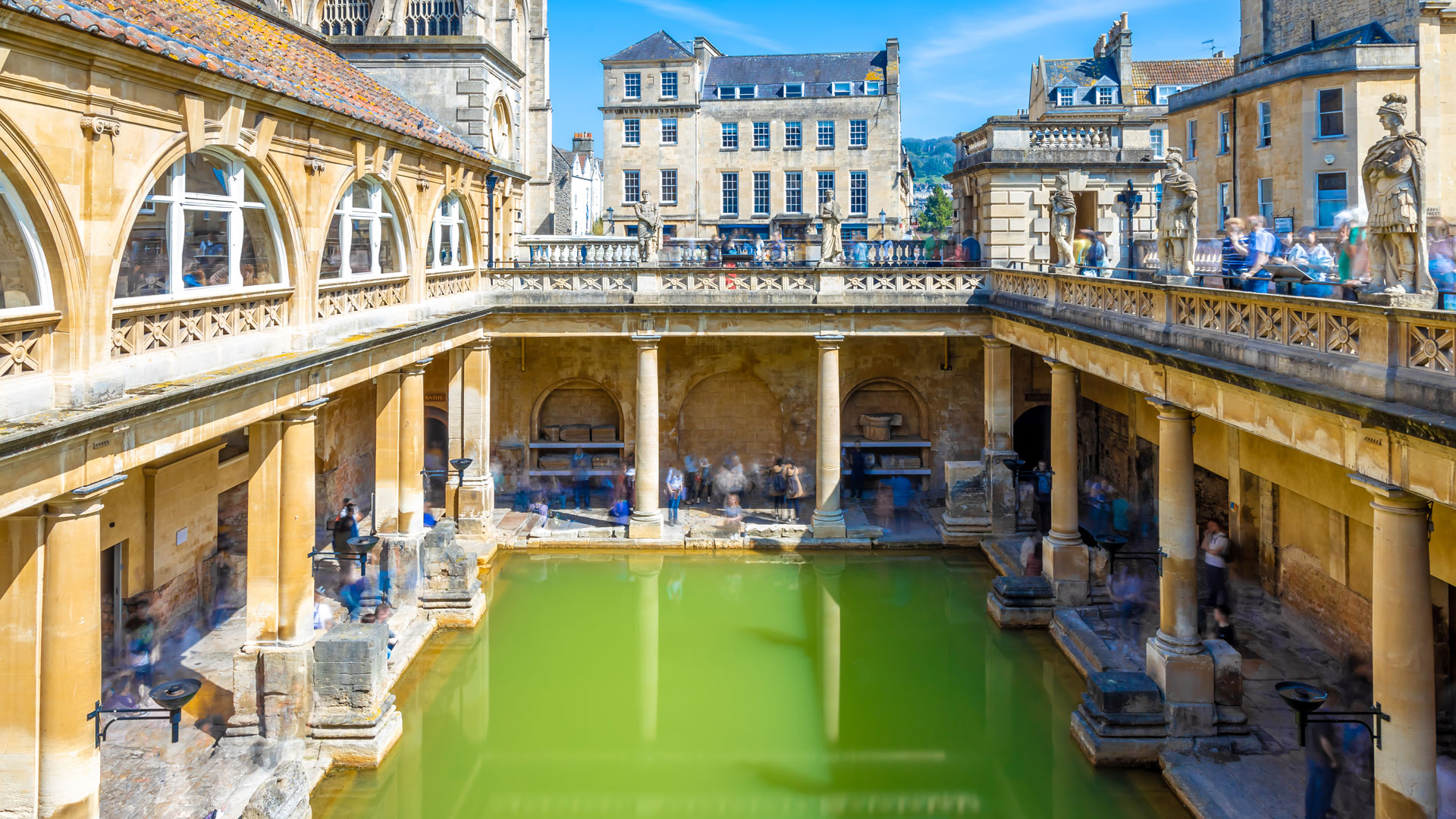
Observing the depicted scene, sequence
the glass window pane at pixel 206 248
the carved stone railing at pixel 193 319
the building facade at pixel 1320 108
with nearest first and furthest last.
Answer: the carved stone railing at pixel 193 319, the glass window pane at pixel 206 248, the building facade at pixel 1320 108

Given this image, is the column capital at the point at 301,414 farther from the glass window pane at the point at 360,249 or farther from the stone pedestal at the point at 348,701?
the glass window pane at the point at 360,249

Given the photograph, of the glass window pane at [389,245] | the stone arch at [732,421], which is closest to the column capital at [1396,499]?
the glass window pane at [389,245]

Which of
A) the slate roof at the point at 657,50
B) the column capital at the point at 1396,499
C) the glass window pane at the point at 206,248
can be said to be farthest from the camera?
the slate roof at the point at 657,50

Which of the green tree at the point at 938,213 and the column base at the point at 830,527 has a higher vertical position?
the green tree at the point at 938,213

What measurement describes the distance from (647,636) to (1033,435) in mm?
15548

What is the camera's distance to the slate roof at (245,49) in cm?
926

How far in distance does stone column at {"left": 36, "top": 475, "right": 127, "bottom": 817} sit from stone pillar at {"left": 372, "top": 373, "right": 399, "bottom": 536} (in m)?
9.89

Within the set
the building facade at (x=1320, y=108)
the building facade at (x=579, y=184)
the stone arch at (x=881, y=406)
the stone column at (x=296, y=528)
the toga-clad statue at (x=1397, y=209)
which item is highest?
the building facade at (x=579, y=184)

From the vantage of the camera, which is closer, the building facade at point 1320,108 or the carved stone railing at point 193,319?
the carved stone railing at point 193,319

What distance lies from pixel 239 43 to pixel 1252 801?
1634 cm

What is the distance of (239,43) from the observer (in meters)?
14.6

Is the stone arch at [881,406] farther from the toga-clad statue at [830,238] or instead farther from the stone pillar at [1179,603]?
the stone pillar at [1179,603]

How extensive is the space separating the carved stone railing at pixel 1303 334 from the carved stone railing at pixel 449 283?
1239 cm

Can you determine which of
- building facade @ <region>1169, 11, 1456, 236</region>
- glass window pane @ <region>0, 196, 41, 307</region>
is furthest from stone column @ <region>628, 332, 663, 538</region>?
building facade @ <region>1169, 11, 1456, 236</region>
